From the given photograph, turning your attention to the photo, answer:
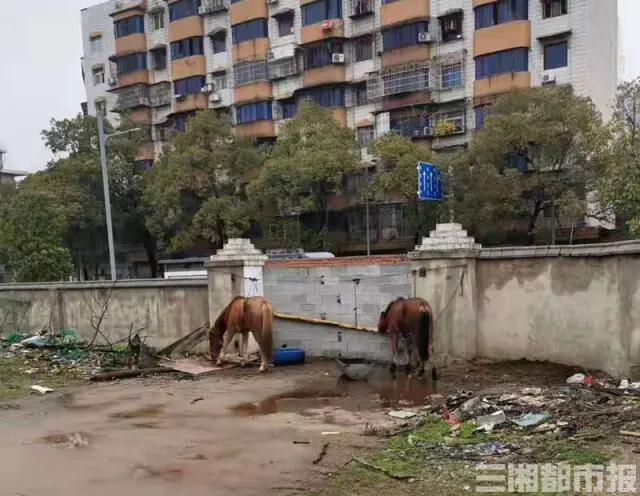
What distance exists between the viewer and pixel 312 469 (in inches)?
228

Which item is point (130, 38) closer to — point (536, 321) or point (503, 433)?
point (536, 321)

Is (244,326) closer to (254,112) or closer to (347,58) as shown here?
(347,58)

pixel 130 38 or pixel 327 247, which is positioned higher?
pixel 130 38

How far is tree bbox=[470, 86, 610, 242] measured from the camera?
21.4 m

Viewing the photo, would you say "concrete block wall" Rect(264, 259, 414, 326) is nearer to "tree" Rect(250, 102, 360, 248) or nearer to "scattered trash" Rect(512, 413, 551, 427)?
"scattered trash" Rect(512, 413, 551, 427)

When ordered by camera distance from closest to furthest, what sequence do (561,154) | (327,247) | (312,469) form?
(312,469)
(561,154)
(327,247)

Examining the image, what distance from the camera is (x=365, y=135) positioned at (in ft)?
107

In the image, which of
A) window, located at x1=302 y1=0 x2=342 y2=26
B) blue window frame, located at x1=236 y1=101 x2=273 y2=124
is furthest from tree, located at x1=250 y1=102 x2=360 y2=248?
window, located at x1=302 y1=0 x2=342 y2=26

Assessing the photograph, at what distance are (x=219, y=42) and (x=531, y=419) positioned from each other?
119ft

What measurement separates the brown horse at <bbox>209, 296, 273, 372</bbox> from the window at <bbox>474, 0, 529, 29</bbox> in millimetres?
22188

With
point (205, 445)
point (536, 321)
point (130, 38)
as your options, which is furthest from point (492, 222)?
Answer: point (130, 38)

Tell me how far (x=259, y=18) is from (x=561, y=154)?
2127cm

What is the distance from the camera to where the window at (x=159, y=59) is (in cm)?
4001

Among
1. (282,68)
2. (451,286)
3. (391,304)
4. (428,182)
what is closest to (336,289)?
(391,304)
